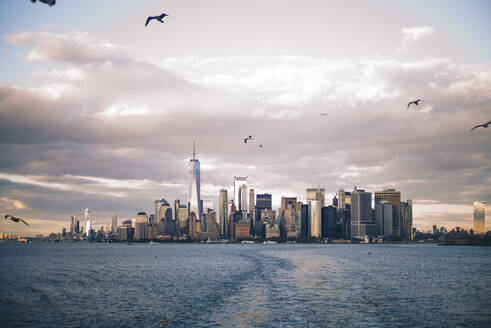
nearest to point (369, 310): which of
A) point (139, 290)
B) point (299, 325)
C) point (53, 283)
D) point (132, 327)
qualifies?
point (299, 325)

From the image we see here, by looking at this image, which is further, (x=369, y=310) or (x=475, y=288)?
(x=475, y=288)

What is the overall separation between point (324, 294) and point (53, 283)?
56675 millimetres

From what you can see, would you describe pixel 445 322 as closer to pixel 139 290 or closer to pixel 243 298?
pixel 243 298

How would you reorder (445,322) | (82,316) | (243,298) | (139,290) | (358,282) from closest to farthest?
1. (445,322)
2. (82,316)
3. (243,298)
4. (139,290)
5. (358,282)

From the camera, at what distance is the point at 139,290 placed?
262ft

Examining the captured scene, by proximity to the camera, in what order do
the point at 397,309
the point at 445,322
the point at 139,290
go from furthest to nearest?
the point at 139,290, the point at 397,309, the point at 445,322

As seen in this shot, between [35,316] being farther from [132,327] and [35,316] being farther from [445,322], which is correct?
[445,322]

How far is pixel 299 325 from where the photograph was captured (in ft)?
159

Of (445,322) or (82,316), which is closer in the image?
(445,322)

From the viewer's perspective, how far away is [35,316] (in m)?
55.7

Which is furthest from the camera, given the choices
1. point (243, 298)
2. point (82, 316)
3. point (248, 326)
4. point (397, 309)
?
point (243, 298)

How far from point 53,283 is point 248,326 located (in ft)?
195

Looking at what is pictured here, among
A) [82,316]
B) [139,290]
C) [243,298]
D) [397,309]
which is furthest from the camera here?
[139,290]

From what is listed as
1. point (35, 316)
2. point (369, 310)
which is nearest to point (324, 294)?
point (369, 310)
